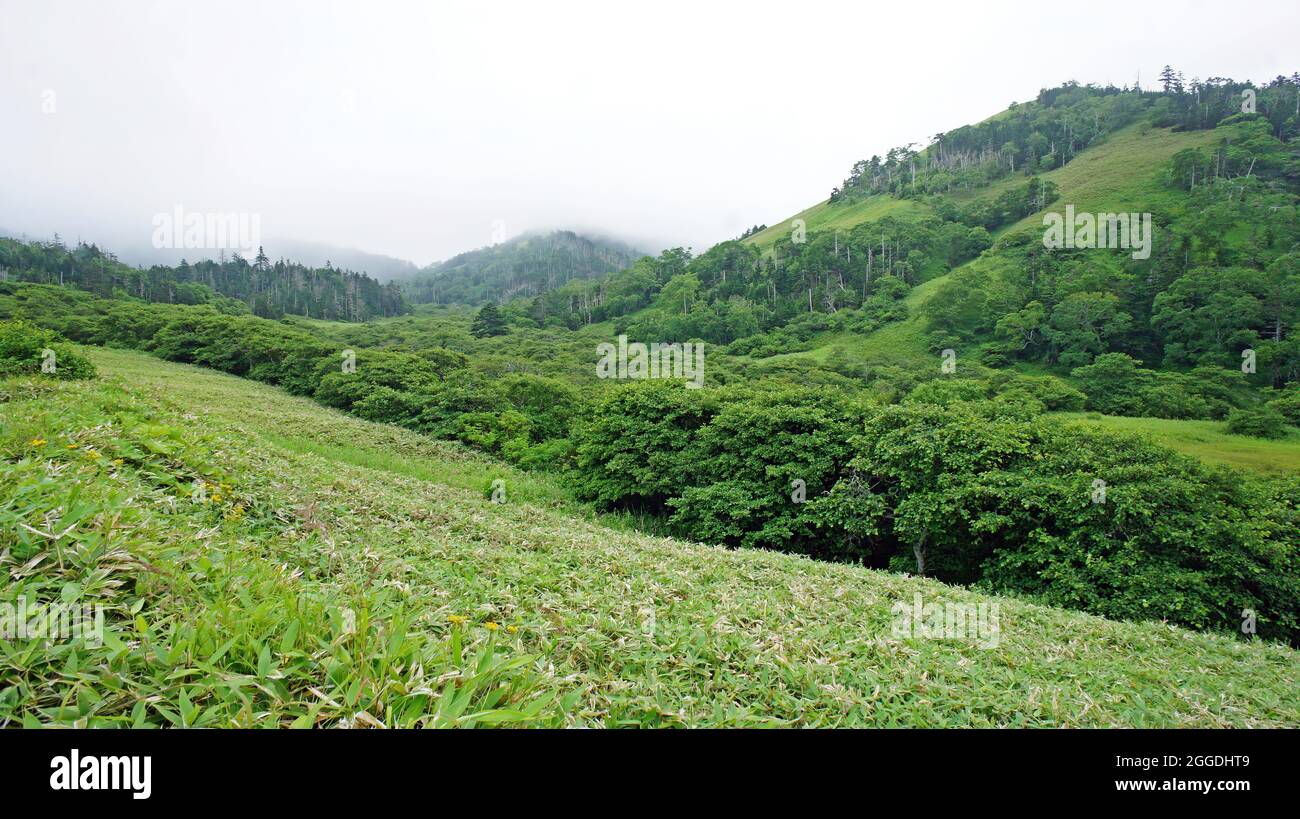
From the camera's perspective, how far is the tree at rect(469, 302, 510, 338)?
8994 cm

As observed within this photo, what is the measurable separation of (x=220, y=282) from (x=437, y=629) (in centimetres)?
15846

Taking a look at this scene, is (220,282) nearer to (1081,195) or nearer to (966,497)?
(966,497)

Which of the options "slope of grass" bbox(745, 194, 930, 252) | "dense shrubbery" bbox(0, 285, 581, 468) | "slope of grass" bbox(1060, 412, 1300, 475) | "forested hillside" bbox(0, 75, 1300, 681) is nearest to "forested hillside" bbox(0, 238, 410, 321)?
"forested hillside" bbox(0, 75, 1300, 681)

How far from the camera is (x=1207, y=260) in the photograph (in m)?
69.1

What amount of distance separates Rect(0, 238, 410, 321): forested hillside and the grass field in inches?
4201

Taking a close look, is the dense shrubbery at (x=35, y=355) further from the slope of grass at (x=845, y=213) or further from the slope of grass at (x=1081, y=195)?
the slope of grass at (x=845, y=213)

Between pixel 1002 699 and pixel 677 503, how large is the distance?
14.3m

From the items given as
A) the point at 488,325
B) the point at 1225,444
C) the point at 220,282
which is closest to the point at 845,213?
the point at 488,325

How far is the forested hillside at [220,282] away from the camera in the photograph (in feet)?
290

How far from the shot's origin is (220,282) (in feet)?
404

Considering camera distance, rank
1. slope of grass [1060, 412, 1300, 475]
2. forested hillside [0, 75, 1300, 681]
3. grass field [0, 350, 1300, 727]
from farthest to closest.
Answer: slope of grass [1060, 412, 1300, 475]
forested hillside [0, 75, 1300, 681]
grass field [0, 350, 1300, 727]

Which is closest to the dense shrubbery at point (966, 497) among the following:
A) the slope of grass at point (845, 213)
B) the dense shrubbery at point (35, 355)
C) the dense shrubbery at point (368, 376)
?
the dense shrubbery at point (368, 376)

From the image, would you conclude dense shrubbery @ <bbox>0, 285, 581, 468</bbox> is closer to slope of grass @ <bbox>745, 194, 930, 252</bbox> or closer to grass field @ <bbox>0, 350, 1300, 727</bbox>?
grass field @ <bbox>0, 350, 1300, 727</bbox>

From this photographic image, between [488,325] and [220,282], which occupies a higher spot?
[220,282]
